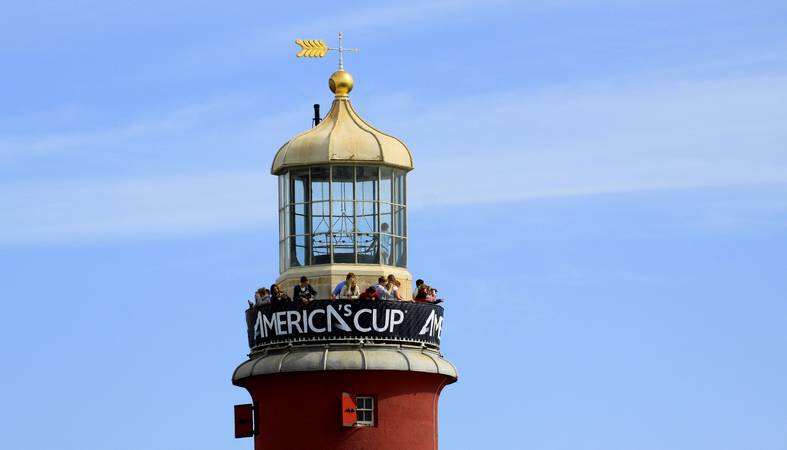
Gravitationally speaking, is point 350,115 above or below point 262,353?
above

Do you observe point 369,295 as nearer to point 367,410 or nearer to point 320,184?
point 367,410

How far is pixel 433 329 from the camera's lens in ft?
317

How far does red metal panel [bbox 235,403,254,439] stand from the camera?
96875mm

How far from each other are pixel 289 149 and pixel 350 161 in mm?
1814

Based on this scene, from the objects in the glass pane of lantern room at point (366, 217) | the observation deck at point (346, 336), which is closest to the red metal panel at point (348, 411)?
the observation deck at point (346, 336)

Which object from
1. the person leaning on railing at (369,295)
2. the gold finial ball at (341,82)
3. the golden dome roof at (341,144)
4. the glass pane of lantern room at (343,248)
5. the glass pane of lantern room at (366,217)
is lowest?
the person leaning on railing at (369,295)

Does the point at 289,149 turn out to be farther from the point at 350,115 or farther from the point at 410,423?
the point at 410,423

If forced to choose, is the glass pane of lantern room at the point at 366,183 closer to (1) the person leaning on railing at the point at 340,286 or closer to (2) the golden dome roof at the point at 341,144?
(2) the golden dome roof at the point at 341,144

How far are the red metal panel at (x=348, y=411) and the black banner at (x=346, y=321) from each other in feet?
5.65

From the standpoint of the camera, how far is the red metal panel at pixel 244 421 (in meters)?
96.9

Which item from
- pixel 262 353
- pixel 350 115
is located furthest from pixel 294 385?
pixel 350 115

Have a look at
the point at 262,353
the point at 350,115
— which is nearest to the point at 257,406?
the point at 262,353

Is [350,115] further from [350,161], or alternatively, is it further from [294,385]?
[294,385]

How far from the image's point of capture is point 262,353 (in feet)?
317
